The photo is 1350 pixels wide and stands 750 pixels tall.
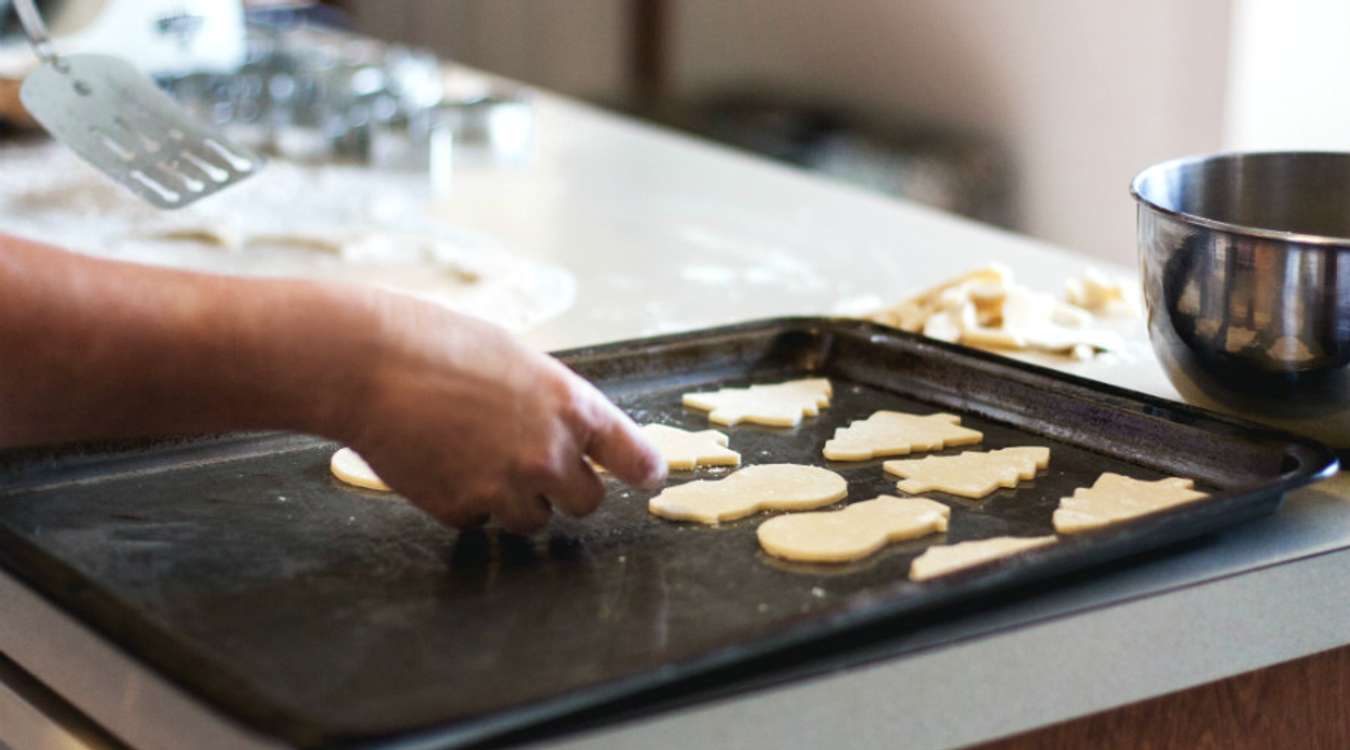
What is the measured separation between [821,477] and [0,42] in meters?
1.88

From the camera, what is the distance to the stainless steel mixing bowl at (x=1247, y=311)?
1029 millimetres

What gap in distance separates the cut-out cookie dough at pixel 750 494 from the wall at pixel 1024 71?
220 centimetres

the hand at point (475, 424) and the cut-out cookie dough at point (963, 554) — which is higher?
the hand at point (475, 424)

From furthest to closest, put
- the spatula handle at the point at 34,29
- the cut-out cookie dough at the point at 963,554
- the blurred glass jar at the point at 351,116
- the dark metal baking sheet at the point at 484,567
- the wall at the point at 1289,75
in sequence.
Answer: the wall at the point at 1289,75 → the blurred glass jar at the point at 351,116 → the spatula handle at the point at 34,29 → the cut-out cookie dough at the point at 963,554 → the dark metal baking sheet at the point at 484,567

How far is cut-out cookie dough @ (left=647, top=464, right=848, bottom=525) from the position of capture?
3.18 ft

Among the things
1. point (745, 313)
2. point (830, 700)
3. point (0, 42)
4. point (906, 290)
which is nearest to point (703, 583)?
point (830, 700)

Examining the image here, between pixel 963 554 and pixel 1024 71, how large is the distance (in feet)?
8.90

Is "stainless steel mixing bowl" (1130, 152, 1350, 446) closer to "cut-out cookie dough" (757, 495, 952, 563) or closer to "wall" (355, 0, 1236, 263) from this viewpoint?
"cut-out cookie dough" (757, 495, 952, 563)

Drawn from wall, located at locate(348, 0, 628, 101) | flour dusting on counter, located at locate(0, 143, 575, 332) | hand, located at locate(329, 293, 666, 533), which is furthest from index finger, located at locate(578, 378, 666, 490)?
wall, located at locate(348, 0, 628, 101)

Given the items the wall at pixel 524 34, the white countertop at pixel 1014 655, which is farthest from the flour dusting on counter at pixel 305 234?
the wall at pixel 524 34

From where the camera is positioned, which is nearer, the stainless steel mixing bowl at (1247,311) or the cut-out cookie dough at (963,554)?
the cut-out cookie dough at (963,554)

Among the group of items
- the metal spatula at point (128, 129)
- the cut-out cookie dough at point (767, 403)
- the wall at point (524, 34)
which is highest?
the metal spatula at point (128, 129)

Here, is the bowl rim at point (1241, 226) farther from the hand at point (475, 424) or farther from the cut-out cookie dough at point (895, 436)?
the hand at point (475, 424)

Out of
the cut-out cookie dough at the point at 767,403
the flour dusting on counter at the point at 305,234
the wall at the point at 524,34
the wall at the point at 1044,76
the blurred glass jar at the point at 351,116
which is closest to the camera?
the cut-out cookie dough at the point at 767,403
